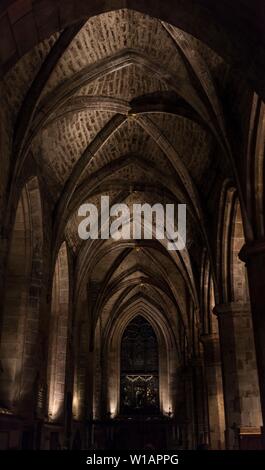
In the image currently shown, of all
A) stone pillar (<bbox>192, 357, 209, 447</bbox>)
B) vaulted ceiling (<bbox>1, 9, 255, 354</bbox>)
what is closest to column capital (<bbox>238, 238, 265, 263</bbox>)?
vaulted ceiling (<bbox>1, 9, 255, 354</bbox>)

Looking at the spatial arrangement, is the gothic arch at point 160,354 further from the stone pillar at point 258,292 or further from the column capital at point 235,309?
the stone pillar at point 258,292

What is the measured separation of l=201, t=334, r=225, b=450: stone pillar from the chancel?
1.8 inches

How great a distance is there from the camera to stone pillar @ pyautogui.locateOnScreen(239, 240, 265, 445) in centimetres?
820

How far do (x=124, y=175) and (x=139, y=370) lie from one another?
15.3 m

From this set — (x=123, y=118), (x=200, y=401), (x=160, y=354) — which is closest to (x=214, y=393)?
(x=200, y=401)

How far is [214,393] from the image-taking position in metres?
14.6

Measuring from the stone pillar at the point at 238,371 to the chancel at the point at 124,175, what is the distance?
3 centimetres

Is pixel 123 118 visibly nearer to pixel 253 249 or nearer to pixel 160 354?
pixel 253 249

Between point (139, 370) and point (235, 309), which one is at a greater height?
point (139, 370)

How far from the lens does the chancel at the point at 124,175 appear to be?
766 centimetres

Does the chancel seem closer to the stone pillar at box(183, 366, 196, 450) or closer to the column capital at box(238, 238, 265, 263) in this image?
the column capital at box(238, 238, 265, 263)

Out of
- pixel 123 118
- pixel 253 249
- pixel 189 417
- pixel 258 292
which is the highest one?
pixel 123 118

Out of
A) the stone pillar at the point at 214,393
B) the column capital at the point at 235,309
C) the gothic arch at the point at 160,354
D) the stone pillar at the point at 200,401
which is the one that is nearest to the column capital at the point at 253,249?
the column capital at the point at 235,309

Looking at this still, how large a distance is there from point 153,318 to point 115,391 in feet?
15.8
